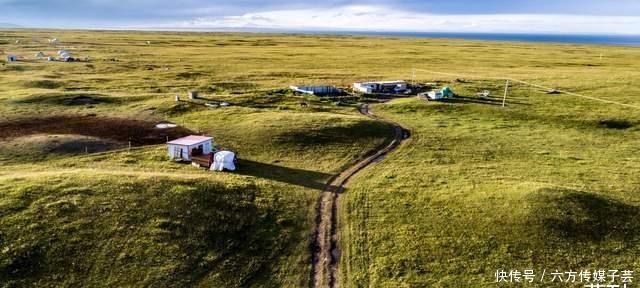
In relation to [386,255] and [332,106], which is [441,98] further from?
[386,255]

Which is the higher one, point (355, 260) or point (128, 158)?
point (128, 158)

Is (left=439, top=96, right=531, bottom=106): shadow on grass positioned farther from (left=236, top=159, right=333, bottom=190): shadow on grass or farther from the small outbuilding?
(left=236, top=159, right=333, bottom=190): shadow on grass

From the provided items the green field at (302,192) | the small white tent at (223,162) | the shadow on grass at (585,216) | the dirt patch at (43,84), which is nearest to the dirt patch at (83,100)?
the green field at (302,192)

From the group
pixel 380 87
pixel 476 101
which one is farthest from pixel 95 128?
pixel 476 101

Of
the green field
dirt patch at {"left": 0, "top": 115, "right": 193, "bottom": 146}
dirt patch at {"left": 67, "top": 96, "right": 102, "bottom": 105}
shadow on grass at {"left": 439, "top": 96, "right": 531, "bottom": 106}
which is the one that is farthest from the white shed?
shadow on grass at {"left": 439, "top": 96, "right": 531, "bottom": 106}

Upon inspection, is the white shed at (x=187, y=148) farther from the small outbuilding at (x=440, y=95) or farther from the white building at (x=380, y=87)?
the small outbuilding at (x=440, y=95)

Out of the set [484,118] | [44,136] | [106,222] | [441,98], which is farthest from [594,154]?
[44,136]

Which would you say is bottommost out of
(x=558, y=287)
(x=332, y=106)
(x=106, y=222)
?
(x=558, y=287)
